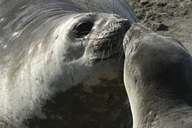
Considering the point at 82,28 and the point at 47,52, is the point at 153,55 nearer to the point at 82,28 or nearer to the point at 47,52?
the point at 82,28

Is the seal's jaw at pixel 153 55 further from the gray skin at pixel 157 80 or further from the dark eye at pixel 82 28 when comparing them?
the dark eye at pixel 82 28

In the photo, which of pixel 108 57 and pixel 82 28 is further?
pixel 82 28

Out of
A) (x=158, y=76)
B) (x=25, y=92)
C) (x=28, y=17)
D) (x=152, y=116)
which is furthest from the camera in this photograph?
(x=28, y=17)

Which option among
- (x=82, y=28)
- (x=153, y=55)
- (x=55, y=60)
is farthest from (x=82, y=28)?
(x=153, y=55)

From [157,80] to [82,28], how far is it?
570 millimetres

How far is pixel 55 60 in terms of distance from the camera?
2523 mm

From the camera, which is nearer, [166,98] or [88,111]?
[166,98]

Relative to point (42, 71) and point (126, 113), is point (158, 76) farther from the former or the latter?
point (42, 71)

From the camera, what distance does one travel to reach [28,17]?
122 inches

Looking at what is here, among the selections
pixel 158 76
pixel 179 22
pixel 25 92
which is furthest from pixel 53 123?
pixel 179 22

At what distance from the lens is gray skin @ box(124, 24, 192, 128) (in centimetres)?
181

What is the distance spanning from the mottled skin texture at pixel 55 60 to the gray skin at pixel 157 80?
0.15 metres

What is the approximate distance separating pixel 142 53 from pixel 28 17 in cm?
118

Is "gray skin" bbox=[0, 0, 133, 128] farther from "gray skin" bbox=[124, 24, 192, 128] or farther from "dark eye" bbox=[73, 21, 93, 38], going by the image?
"gray skin" bbox=[124, 24, 192, 128]
